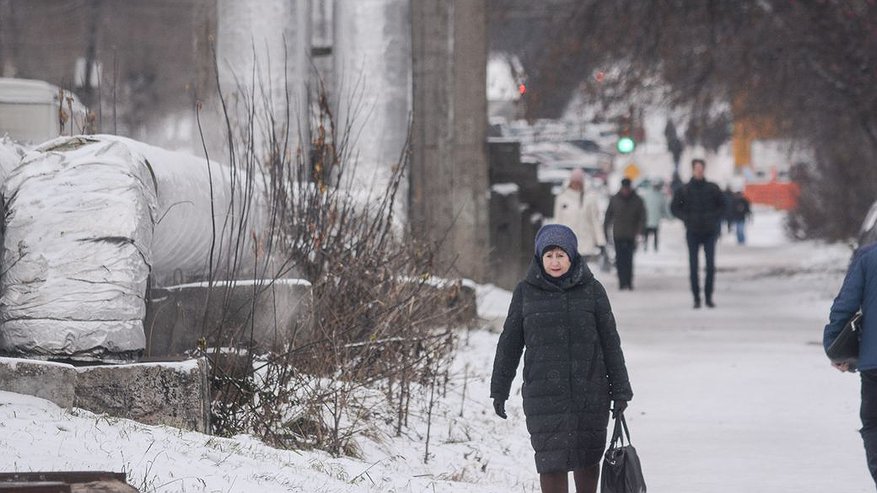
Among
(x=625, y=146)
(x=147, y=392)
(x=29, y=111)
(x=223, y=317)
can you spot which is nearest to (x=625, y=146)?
(x=625, y=146)

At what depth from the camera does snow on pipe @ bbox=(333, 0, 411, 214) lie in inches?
623

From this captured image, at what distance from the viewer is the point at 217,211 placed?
918 cm

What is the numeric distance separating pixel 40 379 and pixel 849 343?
3.36 m

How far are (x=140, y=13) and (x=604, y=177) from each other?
18.8 m

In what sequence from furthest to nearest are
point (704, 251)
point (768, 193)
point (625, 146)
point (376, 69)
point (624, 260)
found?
point (768, 193) < point (625, 146) < point (624, 260) < point (704, 251) < point (376, 69)

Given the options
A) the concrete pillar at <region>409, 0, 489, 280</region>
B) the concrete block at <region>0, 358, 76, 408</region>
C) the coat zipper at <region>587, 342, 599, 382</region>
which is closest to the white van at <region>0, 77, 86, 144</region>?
the concrete pillar at <region>409, 0, 489, 280</region>

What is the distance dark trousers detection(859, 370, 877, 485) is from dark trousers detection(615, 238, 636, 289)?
1582 cm

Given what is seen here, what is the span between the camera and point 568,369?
718 cm

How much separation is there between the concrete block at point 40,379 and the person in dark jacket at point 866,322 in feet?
10.4

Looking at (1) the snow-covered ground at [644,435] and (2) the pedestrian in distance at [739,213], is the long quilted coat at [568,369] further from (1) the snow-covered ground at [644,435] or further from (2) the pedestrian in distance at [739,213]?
(2) the pedestrian in distance at [739,213]

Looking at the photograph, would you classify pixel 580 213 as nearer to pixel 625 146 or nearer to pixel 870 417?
pixel 625 146

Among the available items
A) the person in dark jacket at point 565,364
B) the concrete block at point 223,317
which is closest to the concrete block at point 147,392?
the concrete block at point 223,317

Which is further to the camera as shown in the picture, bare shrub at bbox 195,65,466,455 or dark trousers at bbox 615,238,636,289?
dark trousers at bbox 615,238,636,289

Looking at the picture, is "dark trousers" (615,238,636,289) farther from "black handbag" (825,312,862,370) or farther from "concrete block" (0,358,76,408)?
"concrete block" (0,358,76,408)
